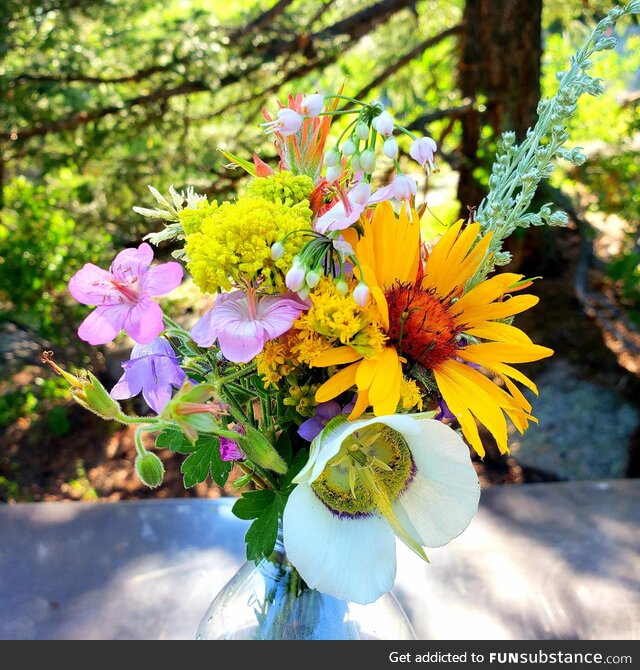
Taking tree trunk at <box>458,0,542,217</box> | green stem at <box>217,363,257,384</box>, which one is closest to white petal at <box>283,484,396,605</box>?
green stem at <box>217,363,257,384</box>

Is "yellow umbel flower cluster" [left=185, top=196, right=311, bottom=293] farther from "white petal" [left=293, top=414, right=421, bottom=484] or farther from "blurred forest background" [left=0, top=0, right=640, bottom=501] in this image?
"blurred forest background" [left=0, top=0, right=640, bottom=501]

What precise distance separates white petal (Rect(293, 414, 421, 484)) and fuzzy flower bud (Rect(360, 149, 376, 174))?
7.1 inches

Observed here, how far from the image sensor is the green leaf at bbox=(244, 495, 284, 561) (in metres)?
0.61

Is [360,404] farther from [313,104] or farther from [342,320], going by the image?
[313,104]

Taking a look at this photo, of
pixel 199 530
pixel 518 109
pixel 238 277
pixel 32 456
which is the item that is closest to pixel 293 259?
pixel 238 277

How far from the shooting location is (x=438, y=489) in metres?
0.57

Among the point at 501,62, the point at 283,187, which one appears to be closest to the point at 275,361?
the point at 283,187

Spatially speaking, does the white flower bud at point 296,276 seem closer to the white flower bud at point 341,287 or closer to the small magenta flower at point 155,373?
the white flower bud at point 341,287

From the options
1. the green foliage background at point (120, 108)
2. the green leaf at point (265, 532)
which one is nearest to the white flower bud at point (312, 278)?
the green leaf at point (265, 532)

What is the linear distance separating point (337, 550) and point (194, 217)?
291 mm

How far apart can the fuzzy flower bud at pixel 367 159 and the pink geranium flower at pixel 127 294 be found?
0.52 ft

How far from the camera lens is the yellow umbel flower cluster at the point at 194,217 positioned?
540mm

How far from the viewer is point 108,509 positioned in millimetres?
1207
